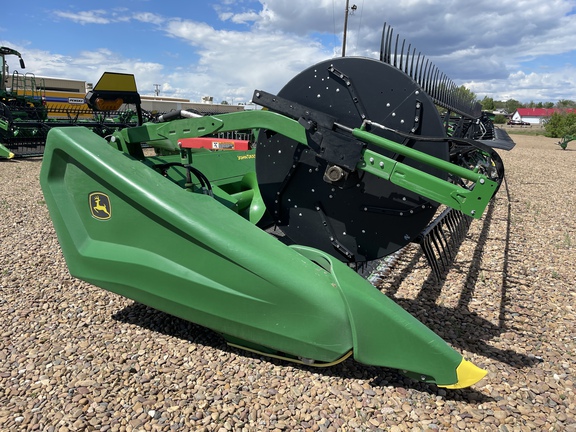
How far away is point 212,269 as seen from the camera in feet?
8.13

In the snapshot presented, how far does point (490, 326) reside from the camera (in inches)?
138

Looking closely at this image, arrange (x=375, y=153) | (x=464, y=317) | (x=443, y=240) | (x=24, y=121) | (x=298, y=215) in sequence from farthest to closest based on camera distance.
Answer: (x=24, y=121) < (x=443, y=240) < (x=464, y=317) < (x=298, y=215) < (x=375, y=153)

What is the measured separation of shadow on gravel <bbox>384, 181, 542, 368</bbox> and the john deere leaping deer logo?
2550 mm

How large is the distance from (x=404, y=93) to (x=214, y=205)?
146cm

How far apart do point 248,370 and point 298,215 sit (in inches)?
48.9

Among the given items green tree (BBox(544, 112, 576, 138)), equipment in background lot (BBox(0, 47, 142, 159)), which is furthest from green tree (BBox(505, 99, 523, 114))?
equipment in background lot (BBox(0, 47, 142, 159))

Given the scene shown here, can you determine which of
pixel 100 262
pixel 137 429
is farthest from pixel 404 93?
pixel 137 429

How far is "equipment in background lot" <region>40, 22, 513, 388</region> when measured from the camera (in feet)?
7.84

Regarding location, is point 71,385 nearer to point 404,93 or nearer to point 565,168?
point 404,93

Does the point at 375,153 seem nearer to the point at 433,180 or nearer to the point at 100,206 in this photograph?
the point at 433,180

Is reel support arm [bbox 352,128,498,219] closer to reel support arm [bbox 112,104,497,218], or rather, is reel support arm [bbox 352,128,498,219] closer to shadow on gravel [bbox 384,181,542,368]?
reel support arm [bbox 112,104,497,218]

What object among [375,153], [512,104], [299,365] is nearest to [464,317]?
[299,365]

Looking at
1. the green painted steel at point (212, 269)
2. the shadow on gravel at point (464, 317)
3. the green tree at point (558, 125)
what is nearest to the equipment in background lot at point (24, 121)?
the green painted steel at point (212, 269)

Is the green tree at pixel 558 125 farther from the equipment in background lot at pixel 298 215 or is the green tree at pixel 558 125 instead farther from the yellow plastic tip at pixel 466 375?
the yellow plastic tip at pixel 466 375
